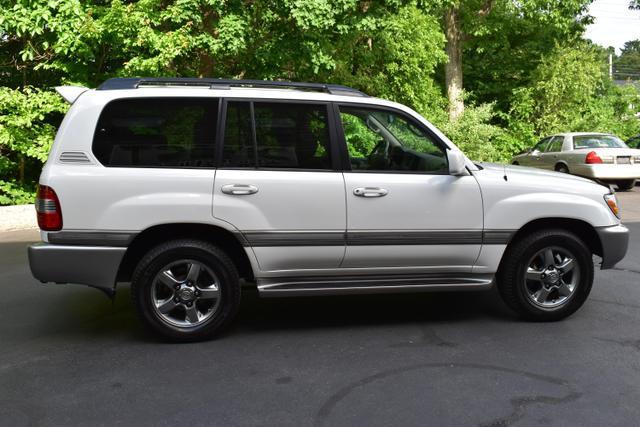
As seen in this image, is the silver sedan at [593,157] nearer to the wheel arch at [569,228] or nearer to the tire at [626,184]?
the tire at [626,184]

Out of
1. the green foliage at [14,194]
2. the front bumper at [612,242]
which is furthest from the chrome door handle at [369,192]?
the green foliage at [14,194]

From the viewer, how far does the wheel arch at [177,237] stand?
4.66 metres

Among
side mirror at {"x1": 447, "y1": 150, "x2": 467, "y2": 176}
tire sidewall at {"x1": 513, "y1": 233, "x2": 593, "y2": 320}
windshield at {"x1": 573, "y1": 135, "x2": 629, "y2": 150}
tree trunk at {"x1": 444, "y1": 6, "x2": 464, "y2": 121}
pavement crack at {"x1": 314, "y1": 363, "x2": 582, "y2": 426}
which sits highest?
tree trunk at {"x1": 444, "y1": 6, "x2": 464, "y2": 121}

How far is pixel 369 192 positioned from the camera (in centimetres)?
477

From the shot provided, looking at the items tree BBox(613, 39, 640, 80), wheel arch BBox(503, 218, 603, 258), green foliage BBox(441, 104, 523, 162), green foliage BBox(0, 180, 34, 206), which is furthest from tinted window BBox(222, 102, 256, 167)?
tree BBox(613, 39, 640, 80)

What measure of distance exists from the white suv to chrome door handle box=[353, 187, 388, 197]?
2 cm

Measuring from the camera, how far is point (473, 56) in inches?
1121

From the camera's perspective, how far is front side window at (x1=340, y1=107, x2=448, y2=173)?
497 centimetres

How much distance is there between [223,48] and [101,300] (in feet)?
22.2

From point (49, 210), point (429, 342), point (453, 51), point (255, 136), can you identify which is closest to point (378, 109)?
point (255, 136)

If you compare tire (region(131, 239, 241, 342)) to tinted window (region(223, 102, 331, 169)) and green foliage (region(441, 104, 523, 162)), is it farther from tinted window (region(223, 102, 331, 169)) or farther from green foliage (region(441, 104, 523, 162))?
green foliage (region(441, 104, 523, 162))

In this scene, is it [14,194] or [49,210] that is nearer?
[49,210]

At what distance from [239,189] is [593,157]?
530 inches

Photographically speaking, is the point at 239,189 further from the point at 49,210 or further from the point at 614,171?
the point at 614,171
